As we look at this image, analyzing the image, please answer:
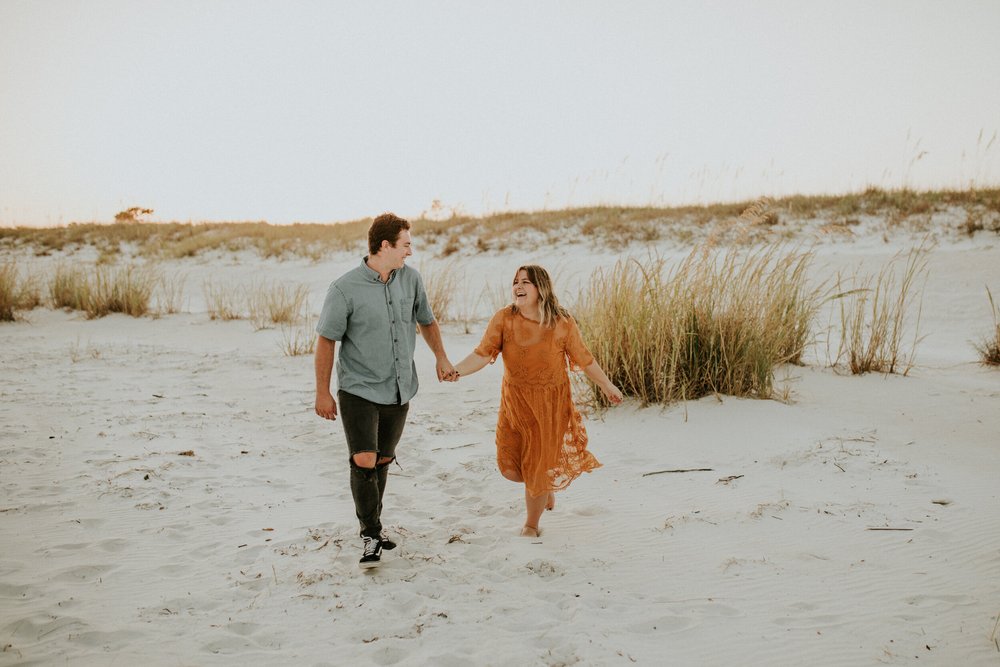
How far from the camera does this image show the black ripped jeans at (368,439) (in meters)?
3.19

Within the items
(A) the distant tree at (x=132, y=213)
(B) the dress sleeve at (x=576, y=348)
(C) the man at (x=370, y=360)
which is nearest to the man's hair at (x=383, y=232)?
(C) the man at (x=370, y=360)

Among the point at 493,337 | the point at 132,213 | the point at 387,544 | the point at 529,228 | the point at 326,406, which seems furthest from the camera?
the point at 132,213

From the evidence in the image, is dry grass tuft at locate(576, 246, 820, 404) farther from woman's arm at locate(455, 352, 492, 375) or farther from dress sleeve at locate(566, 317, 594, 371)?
woman's arm at locate(455, 352, 492, 375)

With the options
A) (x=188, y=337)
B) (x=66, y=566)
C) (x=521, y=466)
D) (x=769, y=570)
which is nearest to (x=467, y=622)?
(x=521, y=466)

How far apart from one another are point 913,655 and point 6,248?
26172 mm

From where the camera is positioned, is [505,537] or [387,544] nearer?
[387,544]

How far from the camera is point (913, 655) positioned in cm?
243

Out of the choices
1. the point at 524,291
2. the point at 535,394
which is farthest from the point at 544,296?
the point at 535,394

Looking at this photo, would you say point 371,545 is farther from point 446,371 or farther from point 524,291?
point 524,291

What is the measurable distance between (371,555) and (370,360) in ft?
2.97

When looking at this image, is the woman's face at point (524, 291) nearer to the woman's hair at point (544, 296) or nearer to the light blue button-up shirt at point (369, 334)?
the woman's hair at point (544, 296)

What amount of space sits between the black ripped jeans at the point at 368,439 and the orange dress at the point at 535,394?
559 millimetres

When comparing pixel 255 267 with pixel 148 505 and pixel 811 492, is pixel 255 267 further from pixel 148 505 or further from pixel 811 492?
pixel 811 492

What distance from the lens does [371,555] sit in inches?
126
